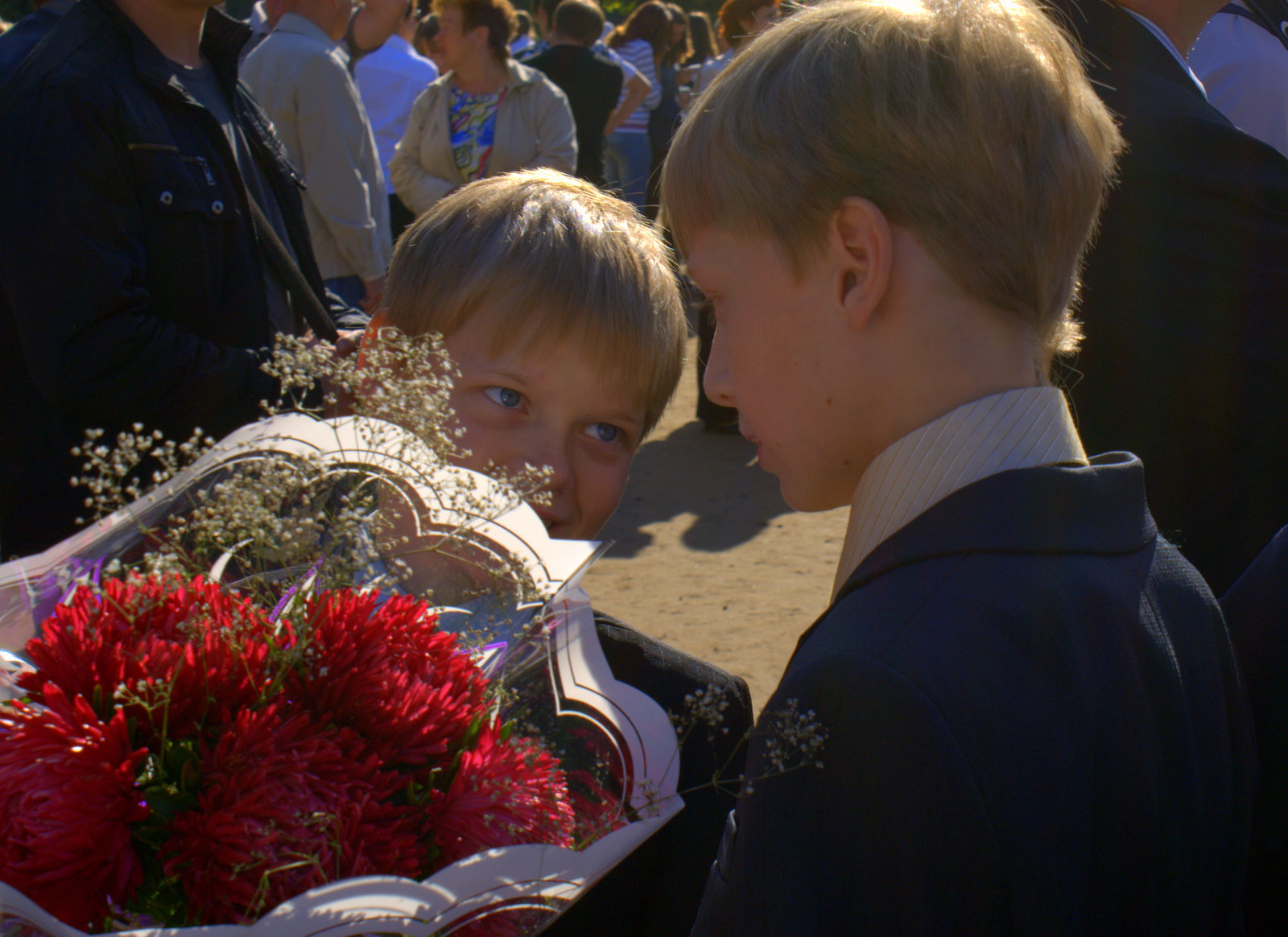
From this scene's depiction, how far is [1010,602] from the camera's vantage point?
92 cm

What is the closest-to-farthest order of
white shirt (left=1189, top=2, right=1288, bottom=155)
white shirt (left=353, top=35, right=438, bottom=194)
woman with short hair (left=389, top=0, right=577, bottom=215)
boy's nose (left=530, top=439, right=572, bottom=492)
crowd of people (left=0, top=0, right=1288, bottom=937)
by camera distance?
crowd of people (left=0, top=0, right=1288, bottom=937)
boy's nose (left=530, top=439, right=572, bottom=492)
white shirt (left=1189, top=2, right=1288, bottom=155)
woman with short hair (left=389, top=0, right=577, bottom=215)
white shirt (left=353, top=35, right=438, bottom=194)

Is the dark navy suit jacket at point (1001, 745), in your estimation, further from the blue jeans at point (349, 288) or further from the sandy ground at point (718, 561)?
the blue jeans at point (349, 288)

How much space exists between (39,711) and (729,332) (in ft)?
2.48

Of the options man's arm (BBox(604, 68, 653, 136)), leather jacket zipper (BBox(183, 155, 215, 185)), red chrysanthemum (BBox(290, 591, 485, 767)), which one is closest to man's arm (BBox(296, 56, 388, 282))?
leather jacket zipper (BBox(183, 155, 215, 185))

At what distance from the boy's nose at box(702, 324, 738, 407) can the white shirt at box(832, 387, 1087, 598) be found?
231 mm

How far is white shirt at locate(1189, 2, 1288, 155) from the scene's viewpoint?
2510mm

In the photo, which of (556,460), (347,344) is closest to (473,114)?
(347,344)

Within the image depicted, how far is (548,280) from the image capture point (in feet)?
5.69

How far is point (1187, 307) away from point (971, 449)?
1.33 metres

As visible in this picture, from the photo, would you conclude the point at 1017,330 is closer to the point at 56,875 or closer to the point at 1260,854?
the point at 1260,854

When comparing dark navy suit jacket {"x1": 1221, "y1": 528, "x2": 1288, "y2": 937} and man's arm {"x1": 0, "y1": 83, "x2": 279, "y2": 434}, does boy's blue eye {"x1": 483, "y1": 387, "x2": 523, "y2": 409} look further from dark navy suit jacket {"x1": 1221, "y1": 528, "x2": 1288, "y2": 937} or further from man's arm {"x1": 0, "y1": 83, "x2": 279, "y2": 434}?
dark navy suit jacket {"x1": 1221, "y1": 528, "x2": 1288, "y2": 937}

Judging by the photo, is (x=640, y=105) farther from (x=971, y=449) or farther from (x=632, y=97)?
(x=971, y=449)

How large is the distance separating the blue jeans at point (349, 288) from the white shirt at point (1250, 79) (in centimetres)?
336

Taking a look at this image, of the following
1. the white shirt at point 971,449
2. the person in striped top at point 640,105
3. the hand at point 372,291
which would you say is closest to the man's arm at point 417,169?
the hand at point 372,291
